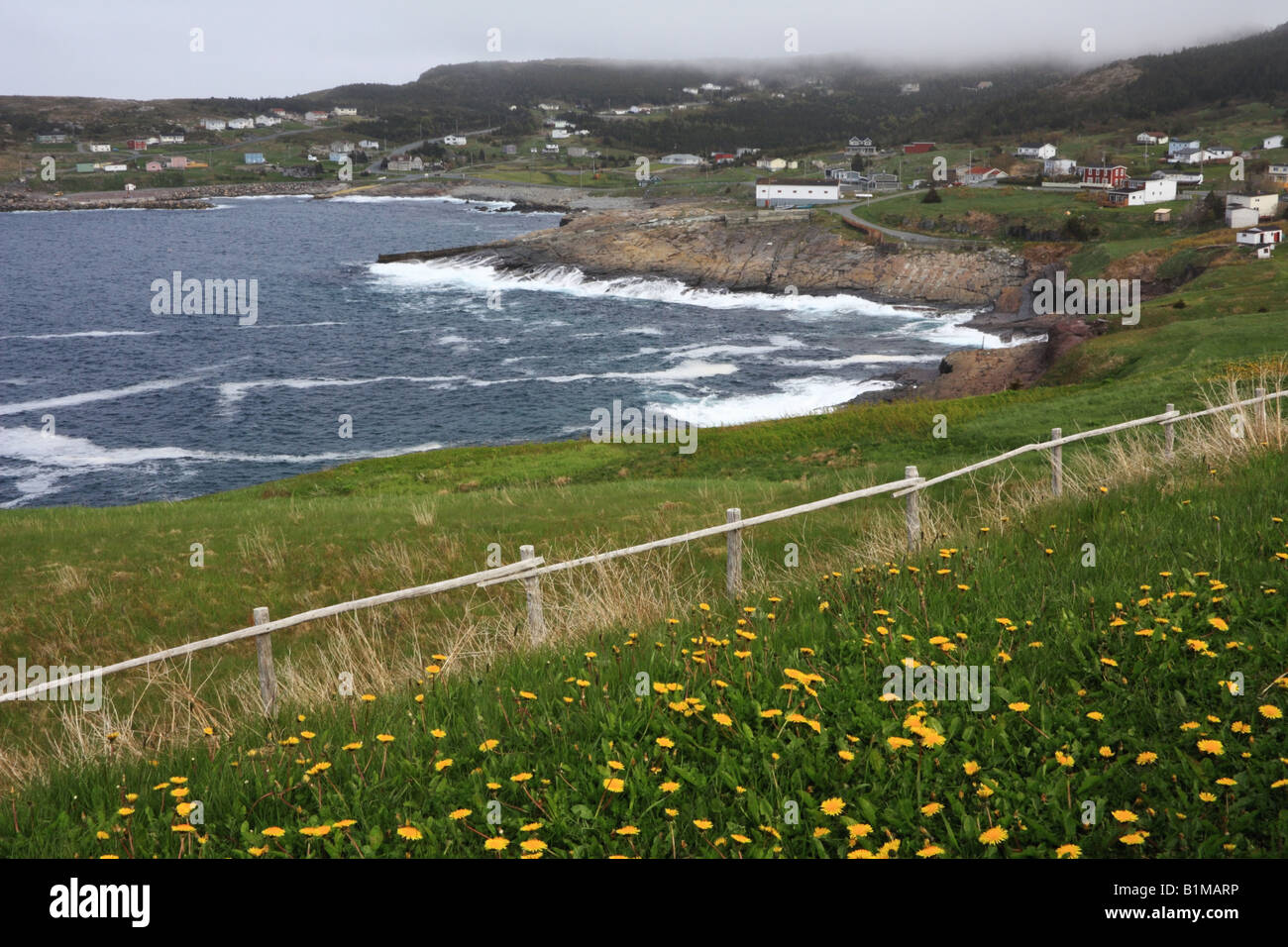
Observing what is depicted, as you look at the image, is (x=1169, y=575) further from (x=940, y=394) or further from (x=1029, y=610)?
(x=940, y=394)

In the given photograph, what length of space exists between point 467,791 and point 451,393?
60591 mm

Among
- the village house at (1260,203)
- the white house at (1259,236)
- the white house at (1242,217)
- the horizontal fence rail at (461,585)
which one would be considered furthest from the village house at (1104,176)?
the horizontal fence rail at (461,585)

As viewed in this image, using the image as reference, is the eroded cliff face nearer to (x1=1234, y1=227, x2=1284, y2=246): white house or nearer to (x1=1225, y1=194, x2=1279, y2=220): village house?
(x1=1234, y1=227, x2=1284, y2=246): white house

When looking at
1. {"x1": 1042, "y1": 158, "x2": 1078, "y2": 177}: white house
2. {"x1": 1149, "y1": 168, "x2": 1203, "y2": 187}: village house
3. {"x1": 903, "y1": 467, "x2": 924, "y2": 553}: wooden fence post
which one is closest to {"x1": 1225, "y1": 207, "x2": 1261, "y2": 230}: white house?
{"x1": 1149, "y1": 168, "x2": 1203, "y2": 187}: village house

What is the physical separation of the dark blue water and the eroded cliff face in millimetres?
4734

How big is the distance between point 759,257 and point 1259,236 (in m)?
48.0

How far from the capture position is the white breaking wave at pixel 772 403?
5662cm

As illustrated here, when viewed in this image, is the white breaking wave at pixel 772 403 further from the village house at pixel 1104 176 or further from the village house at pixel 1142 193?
the village house at pixel 1104 176

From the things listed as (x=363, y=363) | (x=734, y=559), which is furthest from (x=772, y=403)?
(x=734, y=559)

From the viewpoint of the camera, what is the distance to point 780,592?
10289 mm

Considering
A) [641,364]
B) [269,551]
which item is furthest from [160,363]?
[269,551]

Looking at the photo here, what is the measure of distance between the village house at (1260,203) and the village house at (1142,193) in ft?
65.5

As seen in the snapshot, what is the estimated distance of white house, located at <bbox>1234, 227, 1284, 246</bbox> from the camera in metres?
78.2

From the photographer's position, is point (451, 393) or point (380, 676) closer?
point (380, 676)
